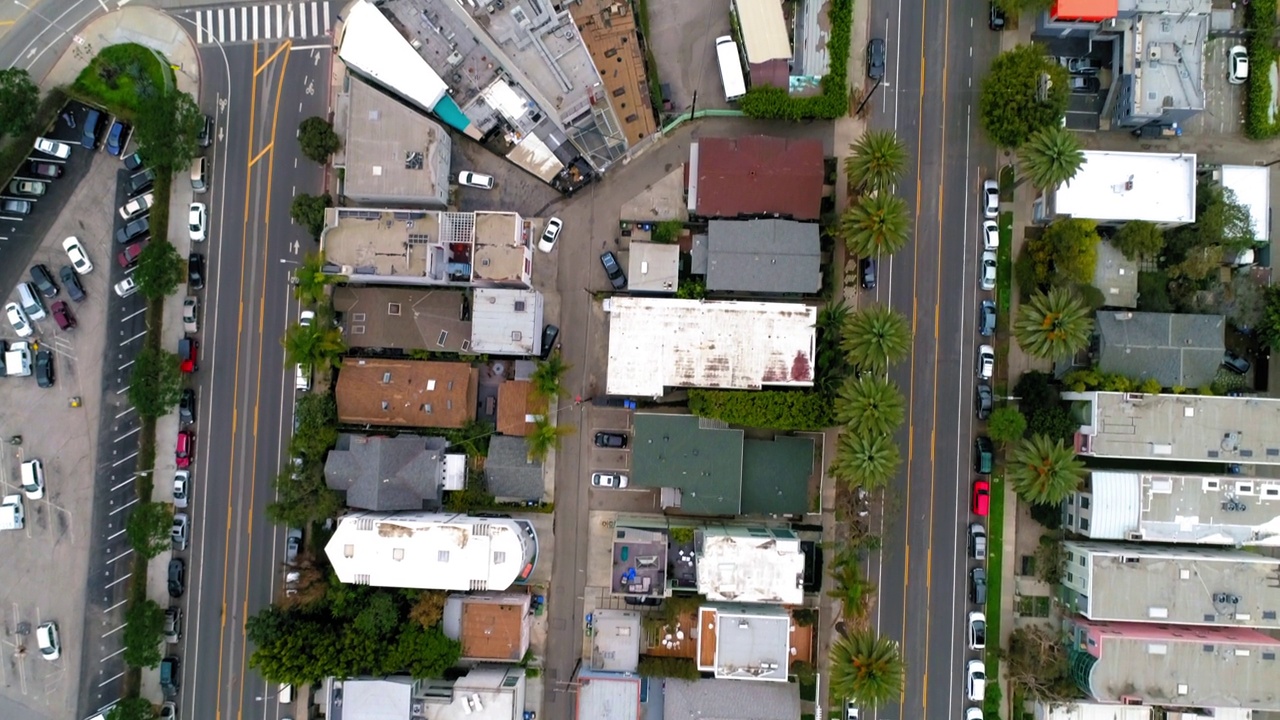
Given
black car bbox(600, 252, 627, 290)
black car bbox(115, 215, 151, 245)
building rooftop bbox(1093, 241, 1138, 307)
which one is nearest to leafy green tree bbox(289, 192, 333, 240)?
black car bbox(115, 215, 151, 245)

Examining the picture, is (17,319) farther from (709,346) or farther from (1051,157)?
(1051,157)

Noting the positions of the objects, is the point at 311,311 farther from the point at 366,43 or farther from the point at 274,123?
the point at 366,43

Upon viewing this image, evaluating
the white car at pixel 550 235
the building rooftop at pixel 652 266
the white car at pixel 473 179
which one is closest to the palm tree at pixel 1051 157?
the building rooftop at pixel 652 266

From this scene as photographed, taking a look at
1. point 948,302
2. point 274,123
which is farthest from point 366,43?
point 948,302

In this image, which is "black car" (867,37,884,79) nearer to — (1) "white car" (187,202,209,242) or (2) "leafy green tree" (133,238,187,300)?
(1) "white car" (187,202,209,242)

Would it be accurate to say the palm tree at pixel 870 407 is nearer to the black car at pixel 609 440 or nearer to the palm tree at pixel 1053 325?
the palm tree at pixel 1053 325

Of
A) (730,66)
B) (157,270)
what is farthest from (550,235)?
(157,270)
